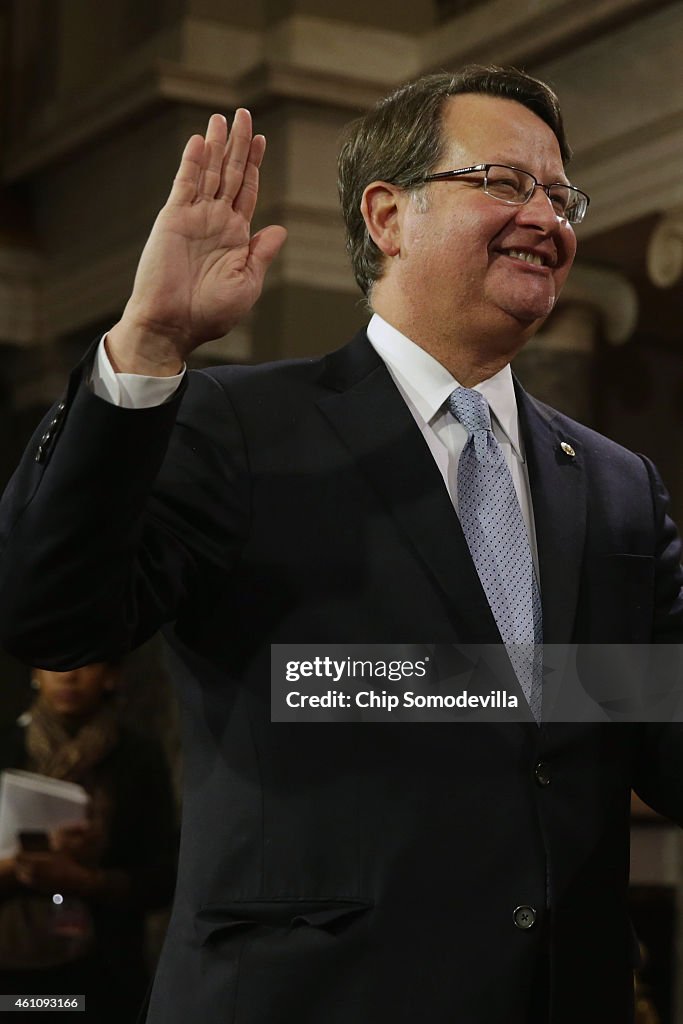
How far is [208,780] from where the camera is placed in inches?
73.1

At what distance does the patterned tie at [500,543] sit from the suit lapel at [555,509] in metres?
0.02

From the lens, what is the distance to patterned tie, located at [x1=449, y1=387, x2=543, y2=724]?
1911 mm

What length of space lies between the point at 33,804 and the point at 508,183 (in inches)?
125

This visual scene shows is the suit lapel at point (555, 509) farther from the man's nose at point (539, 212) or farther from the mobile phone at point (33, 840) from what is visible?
the mobile phone at point (33, 840)

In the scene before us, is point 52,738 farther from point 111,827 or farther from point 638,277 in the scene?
point 638,277

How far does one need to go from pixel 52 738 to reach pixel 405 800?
3.52m

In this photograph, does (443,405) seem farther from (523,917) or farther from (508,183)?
(523,917)

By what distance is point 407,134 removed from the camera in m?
2.29

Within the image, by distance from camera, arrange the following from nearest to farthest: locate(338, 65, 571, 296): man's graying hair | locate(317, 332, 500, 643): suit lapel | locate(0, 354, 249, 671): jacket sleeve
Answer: locate(0, 354, 249, 671): jacket sleeve, locate(317, 332, 500, 643): suit lapel, locate(338, 65, 571, 296): man's graying hair

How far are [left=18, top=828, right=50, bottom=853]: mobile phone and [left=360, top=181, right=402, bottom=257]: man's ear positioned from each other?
292 centimetres

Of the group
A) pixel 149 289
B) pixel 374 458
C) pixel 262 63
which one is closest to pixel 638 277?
pixel 262 63

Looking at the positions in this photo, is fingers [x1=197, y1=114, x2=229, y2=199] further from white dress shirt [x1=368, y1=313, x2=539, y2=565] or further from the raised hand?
white dress shirt [x1=368, y1=313, x2=539, y2=565]

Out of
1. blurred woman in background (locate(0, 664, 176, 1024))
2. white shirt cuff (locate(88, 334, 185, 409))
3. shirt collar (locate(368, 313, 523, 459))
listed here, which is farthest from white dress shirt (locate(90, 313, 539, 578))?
blurred woman in background (locate(0, 664, 176, 1024))

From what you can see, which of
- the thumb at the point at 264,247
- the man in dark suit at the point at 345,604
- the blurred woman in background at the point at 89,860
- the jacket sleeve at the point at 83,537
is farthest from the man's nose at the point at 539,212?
the blurred woman in background at the point at 89,860
